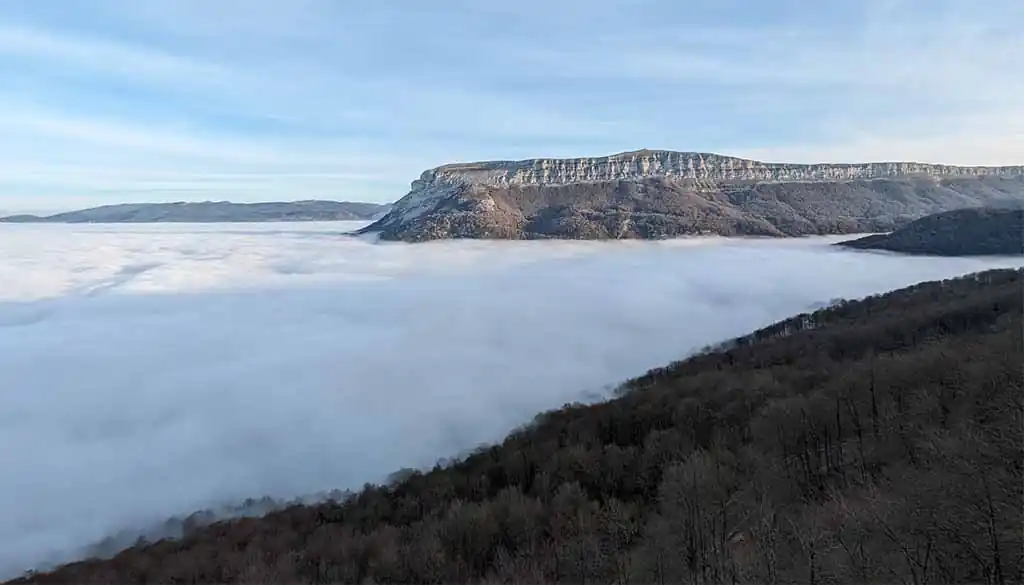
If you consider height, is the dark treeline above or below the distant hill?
below

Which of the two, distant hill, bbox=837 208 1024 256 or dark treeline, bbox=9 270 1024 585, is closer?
dark treeline, bbox=9 270 1024 585

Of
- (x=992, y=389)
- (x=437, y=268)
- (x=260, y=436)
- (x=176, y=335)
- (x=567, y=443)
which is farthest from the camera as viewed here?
(x=437, y=268)

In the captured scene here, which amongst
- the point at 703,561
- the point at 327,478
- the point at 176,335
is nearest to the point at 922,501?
the point at 703,561

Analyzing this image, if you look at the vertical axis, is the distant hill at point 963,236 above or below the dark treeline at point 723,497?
above

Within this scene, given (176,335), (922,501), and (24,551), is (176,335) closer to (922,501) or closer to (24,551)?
(24,551)

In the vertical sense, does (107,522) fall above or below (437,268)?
below

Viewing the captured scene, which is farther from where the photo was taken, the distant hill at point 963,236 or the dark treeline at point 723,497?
the distant hill at point 963,236
